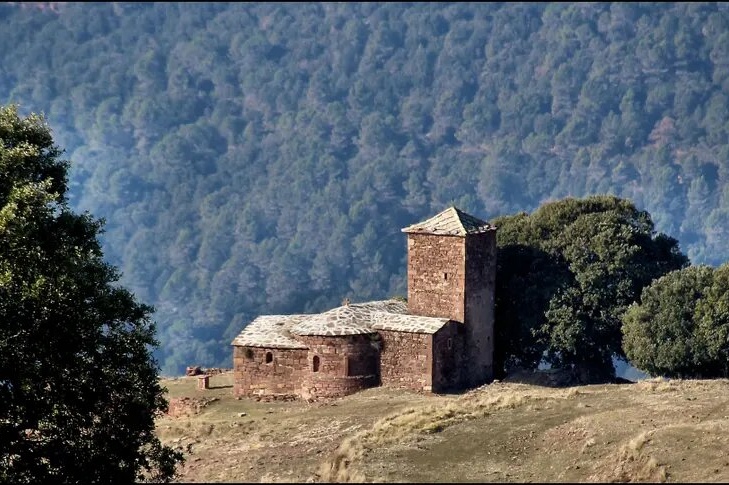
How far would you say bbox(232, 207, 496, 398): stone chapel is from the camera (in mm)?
57656

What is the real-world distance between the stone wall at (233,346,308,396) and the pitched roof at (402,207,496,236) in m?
7.32

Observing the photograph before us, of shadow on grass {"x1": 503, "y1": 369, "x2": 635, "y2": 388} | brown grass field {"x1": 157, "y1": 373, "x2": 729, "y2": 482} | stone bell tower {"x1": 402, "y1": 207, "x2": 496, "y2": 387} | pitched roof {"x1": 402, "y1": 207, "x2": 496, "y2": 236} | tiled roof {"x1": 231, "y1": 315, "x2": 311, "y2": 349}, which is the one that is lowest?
brown grass field {"x1": 157, "y1": 373, "x2": 729, "y2": 482}

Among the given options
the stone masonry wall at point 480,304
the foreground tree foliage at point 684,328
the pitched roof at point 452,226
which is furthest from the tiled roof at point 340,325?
the foreground tree foliage at point 684,328

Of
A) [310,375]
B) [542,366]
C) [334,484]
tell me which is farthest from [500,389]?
[334,484]

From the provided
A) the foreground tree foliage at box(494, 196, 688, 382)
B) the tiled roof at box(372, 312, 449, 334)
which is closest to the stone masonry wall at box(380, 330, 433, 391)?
the tiled roof at box(372, 312, 449, 334)

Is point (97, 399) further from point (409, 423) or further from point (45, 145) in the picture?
point (409, 423)

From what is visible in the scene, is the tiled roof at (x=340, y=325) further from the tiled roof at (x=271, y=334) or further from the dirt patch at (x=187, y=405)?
the dirt patch at (x=187, y=405)

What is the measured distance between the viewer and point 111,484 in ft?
129

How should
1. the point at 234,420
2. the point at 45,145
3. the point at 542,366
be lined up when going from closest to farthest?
the point at 45,145, the point at 234,420, the point at 542,366

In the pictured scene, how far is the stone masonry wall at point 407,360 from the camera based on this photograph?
188ft

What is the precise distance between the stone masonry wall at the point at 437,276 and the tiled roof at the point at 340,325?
851 mm

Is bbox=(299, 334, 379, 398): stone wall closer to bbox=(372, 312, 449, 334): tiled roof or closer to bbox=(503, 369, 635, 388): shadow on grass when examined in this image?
bbox=(372, 312, 449, 334): tiled roof

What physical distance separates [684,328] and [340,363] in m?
14.5

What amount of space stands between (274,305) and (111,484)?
516 ft
